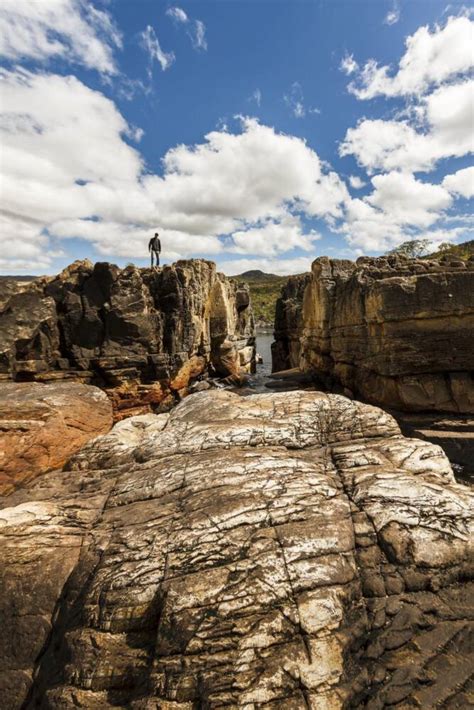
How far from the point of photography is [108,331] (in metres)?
24.0

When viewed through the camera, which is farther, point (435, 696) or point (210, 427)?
point (210, 427)

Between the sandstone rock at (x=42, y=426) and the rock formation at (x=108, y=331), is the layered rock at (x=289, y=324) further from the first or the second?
the sandstone rock at (x=42, y=426)

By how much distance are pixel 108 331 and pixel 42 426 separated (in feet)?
47.8

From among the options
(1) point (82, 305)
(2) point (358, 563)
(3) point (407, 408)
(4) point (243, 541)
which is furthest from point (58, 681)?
(1) point (82, 305)

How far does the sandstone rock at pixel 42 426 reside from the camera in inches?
380

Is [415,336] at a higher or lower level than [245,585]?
higher

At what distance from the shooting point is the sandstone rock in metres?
9.65

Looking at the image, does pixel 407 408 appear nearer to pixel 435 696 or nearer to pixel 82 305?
pixel 435 696

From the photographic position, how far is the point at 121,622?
6035mm

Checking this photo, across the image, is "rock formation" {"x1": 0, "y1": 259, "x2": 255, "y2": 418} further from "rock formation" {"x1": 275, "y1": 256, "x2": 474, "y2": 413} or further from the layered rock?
the layered rock

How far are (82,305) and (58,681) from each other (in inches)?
843

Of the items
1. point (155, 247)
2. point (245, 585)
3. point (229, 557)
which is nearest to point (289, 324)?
point (155, 247)

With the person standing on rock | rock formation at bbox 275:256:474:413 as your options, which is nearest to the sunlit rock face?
rock formation at bbox 275:256:474:413

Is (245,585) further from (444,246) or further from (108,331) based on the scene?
(444,246)
